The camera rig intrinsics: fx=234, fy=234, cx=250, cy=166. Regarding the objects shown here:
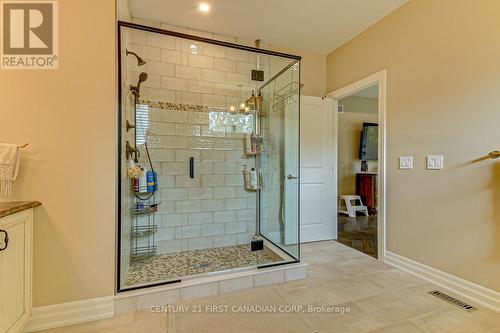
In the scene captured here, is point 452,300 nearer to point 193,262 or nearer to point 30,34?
point 193,262

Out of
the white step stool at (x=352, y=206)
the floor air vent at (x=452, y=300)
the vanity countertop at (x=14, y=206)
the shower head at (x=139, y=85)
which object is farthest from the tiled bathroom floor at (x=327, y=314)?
the white step stool at (x=352, y=206)

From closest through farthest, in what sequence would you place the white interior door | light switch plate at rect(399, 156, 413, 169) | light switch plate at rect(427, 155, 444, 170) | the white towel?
the white towel, light switch plate at rect(427, 155, 444, 170), light switch plate at rect(399, 156, 413, 169), the white interior door

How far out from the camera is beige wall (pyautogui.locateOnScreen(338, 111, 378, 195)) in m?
5.43

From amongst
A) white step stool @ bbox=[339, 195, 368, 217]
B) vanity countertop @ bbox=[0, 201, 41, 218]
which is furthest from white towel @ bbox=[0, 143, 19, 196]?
white step stool @ bbox=[339, 195, 368, 217]

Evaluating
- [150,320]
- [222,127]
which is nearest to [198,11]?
[222,127]

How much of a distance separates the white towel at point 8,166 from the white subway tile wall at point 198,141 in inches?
53.1

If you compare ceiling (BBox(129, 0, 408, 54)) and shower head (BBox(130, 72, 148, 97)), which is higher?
ceiling (BBox(129, 0, 408, 54))

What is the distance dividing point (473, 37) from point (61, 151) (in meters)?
3.39

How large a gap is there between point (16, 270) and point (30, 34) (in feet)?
5.21

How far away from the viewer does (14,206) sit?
1.40m

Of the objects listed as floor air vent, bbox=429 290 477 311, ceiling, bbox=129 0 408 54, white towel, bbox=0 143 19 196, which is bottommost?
floor air vent, bbox=429 290 477 311

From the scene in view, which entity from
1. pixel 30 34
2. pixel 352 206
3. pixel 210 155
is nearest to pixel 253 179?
pixel 210 155

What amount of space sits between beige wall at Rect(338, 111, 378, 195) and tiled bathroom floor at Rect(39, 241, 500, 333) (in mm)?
3291

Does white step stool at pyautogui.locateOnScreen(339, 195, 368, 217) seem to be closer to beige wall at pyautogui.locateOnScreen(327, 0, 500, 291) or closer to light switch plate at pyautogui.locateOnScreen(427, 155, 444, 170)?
beige wall at pyautogui.locateOnScreen(327, 0, 500, 291)
